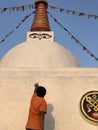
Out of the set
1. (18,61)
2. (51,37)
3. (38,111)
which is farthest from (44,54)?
(38,111)

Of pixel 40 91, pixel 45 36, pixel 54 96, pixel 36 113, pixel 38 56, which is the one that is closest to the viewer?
pixel 36 113

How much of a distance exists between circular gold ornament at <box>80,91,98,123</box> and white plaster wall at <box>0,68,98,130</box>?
6.2 inches

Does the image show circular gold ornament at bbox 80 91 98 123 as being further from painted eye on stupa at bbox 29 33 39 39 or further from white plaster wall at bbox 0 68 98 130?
painted eye on stupa at bbox 29 33 39 39

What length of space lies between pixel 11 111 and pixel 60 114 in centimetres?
152

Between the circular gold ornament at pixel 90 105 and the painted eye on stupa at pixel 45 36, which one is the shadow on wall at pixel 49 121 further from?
the painted eye on stupa at pixel 45 36

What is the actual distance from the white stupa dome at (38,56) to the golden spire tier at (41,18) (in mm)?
5611

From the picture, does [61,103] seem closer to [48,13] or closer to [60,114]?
[60,114]

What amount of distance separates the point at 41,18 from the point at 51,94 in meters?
12.0

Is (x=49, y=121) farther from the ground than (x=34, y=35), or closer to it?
closer to it

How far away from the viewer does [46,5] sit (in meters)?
21.4

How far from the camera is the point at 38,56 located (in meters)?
12.9

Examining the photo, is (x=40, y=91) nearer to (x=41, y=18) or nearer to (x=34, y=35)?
(x=34, y=35)

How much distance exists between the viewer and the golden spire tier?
1950 centimetres

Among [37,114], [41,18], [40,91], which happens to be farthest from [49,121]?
[41,18]
